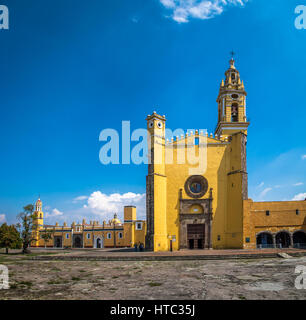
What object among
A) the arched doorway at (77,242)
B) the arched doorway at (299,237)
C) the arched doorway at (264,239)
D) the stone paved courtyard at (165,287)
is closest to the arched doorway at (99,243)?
the arched doorway at (77,242)

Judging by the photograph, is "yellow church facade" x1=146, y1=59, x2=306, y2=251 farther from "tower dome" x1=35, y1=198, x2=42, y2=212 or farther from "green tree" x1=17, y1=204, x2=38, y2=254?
"tower dome" x1=35, y1=198, x2=42, y2=212

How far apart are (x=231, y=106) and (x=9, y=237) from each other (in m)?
27.3

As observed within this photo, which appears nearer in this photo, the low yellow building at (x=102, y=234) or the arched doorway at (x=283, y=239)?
the arched doorway at (x=283, y=239)

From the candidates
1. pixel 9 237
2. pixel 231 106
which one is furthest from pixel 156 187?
pixel 9 237

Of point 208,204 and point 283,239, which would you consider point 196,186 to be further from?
point 283,239

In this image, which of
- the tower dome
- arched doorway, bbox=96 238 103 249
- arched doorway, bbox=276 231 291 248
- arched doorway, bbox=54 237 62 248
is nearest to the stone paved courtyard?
arched doorway, bbox=276 231 291 248

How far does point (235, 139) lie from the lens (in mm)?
28984

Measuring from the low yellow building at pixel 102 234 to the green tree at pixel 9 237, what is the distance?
8.92 m

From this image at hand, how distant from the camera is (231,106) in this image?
3162 cm

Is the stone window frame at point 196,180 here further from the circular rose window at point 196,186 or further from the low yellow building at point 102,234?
the low yellow building at point 102,234

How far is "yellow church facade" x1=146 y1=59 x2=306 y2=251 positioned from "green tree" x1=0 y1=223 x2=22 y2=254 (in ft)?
43.1

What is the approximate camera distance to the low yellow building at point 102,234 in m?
41.0
